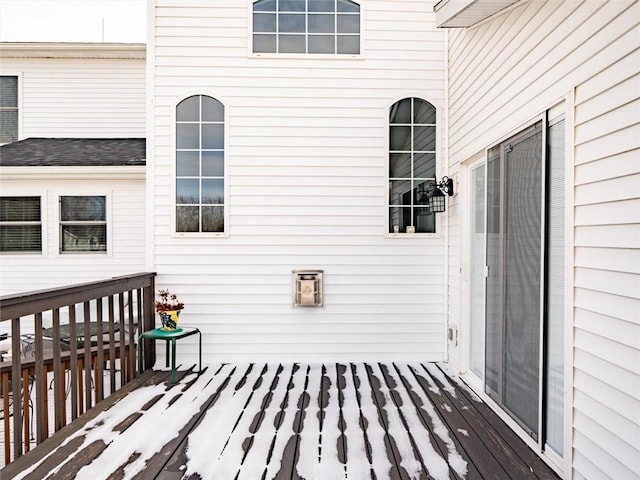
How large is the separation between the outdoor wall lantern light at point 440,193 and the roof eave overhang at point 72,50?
5.78 meters

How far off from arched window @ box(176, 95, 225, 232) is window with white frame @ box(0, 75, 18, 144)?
16.0 ft

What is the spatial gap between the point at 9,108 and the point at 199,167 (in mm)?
5348

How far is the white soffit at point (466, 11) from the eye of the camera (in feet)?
9.07

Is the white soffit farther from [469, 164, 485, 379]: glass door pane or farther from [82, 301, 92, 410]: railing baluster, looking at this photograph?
[82, 301, 92, 410]: railing baluster

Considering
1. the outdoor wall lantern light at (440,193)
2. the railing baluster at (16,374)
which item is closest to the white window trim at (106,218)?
the railing baluster at (16,374)

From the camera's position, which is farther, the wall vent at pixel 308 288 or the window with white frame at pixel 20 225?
the window with white frame at pixel 20 225

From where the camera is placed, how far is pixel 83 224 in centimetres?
614

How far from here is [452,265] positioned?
13.2ft

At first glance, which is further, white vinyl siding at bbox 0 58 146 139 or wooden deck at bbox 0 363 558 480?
white vinyl siding at bbox 0 58 146 139

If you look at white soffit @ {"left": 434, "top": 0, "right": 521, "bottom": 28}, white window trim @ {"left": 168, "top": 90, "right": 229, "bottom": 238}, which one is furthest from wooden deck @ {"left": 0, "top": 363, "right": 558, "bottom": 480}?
white soffit @ {"left": 434, "top": 0, "right": 521, "bottom": 28}

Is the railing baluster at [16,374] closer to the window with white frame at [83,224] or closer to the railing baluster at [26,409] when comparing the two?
the railing baluster at [26,409]

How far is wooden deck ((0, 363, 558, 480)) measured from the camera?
219 cm

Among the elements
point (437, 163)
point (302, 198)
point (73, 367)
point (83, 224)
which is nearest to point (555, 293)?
point (437, 163)

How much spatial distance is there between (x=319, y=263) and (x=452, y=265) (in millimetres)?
1419
